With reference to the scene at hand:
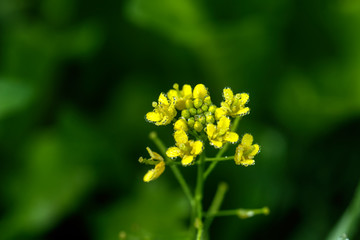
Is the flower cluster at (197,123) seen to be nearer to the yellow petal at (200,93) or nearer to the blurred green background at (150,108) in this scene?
the yellow petal at (200,93)

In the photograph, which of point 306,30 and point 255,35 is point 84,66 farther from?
point 306,30

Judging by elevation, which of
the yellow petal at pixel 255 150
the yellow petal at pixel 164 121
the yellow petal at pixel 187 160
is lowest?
the yellow petal at pixel 255 150

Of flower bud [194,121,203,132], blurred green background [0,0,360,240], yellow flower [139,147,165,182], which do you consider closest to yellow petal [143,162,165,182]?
yellow flower [139,147,165,182]

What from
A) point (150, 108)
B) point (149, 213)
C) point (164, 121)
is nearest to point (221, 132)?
point (164, 121)

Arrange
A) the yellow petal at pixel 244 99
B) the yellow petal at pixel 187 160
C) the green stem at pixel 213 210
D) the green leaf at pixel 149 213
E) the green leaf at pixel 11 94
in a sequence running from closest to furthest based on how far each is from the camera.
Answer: the yellow petal at pixel 187 160 → the yellow petal at pixel 244 99 → the green stem at pixel 213 210 → the green leaf at pixel 11 94 → the green leaf at pixel 149 213

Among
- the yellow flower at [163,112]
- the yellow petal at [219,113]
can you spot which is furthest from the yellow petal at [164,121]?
the yellow petal at [219,113]

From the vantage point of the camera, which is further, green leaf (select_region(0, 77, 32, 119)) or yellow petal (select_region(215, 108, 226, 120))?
green leaf (select_region(0, 77, 32, 119))

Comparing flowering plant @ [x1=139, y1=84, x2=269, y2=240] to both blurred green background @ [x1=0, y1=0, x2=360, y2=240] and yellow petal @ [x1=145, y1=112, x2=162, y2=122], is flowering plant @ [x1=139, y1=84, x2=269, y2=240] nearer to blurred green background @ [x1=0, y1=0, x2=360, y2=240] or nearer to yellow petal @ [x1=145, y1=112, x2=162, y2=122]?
yellow petal @ [x1=145, y1=112, x2=162, y2=122]
